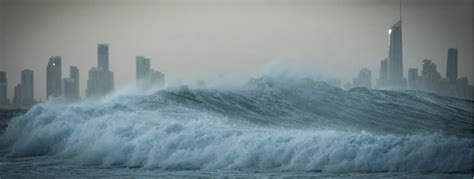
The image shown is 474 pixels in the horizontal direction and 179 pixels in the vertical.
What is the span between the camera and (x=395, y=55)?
44344 mm

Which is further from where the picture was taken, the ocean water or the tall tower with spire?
the tall tower with spire

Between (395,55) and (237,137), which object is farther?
(395,55)

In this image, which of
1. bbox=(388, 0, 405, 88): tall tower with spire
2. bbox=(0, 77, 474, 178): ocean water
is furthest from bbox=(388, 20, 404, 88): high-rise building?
bbox=(0, 77, 474, 178): ocean water

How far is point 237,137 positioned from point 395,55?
2300cm

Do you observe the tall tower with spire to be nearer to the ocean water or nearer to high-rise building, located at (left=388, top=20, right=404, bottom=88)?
high-rise building, located at (left=388, top=20, right=404, bottom=88)

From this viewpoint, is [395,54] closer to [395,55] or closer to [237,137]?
[395,55]

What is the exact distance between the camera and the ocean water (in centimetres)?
2050

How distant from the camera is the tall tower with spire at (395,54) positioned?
43.3m

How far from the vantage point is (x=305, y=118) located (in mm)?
29234

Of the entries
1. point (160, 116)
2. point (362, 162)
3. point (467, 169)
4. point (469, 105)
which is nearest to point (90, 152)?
point (160, 116)

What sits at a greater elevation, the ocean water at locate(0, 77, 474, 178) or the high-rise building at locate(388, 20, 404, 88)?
the high-rise building at locate(388, 20, 404, 88)

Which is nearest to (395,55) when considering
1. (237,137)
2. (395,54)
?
(395,54)

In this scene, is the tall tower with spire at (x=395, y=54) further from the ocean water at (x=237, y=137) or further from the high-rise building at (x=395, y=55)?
the ocean water at (x=237, y=137)

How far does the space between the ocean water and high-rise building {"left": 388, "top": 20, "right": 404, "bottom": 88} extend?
402 inches
